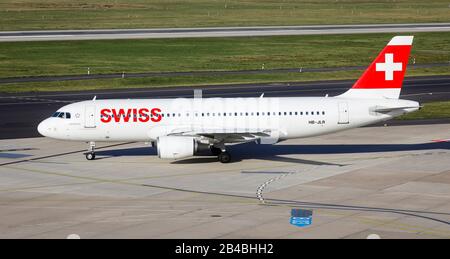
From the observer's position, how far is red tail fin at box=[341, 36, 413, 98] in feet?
177

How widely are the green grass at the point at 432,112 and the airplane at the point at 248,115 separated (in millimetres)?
17763

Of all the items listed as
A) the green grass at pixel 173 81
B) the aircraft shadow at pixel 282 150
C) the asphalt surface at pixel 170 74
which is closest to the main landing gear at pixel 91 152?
the aircraft shadow at pixel 282 150

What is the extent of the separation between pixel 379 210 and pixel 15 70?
7084cm

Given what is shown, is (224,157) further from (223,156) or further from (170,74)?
(170,74)

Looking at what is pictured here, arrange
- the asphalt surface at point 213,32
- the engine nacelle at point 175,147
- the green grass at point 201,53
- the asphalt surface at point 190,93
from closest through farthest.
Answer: the engine nacelle at point 175,147, the asphalt surface at point 190,93, the green grass at point 201,53, the asphalt surface at point 213,32

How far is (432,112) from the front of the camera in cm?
7325

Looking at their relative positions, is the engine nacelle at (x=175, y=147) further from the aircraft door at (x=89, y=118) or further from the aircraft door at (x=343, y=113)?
the aircraft door at (x=343, y=113)

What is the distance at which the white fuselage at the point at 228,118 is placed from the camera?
2111 inches

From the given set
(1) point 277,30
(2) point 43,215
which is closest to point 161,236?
(2) point 43,215

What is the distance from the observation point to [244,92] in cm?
8675

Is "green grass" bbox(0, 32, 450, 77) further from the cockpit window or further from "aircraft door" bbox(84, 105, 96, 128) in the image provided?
"aircraft door" bbox(84, 105, 96, 128)

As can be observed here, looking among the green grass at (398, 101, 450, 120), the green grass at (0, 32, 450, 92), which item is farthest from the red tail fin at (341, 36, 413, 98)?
the green grass at (0, 32, 450, 92)

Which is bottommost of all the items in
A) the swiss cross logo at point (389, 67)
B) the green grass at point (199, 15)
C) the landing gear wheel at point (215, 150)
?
the landing gear wheel at point (215, 150)

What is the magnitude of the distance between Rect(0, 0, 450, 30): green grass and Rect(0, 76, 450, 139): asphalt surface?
6154 cm
